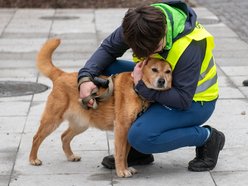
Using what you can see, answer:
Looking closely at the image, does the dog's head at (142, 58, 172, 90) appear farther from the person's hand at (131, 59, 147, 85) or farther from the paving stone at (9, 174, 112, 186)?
the paving stone at (9, 174, 112, 186)

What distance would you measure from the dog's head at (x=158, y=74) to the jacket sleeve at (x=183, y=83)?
0.04 metres

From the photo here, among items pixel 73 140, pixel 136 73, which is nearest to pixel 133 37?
pixel 136 73

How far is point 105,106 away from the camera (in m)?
5.20

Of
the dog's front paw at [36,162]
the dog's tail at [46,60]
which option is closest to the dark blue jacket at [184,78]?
the dog's tail at [46,60]

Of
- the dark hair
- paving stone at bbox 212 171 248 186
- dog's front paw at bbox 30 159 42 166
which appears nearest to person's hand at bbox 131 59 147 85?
the dark hair

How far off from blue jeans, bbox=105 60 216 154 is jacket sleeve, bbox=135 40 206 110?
0.14 m

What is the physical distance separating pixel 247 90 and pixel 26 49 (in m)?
4.29

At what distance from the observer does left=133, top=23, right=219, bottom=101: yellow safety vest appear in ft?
16.0

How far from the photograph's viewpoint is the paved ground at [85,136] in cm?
518

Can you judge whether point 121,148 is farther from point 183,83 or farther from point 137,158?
point 183,83

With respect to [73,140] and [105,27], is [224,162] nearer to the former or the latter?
[73,140]

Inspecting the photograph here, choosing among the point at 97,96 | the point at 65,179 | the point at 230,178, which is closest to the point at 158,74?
the point at 97,96

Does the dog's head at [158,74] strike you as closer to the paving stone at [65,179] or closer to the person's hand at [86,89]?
the person's hand at [86,89]

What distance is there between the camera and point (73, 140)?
6.17 metres
